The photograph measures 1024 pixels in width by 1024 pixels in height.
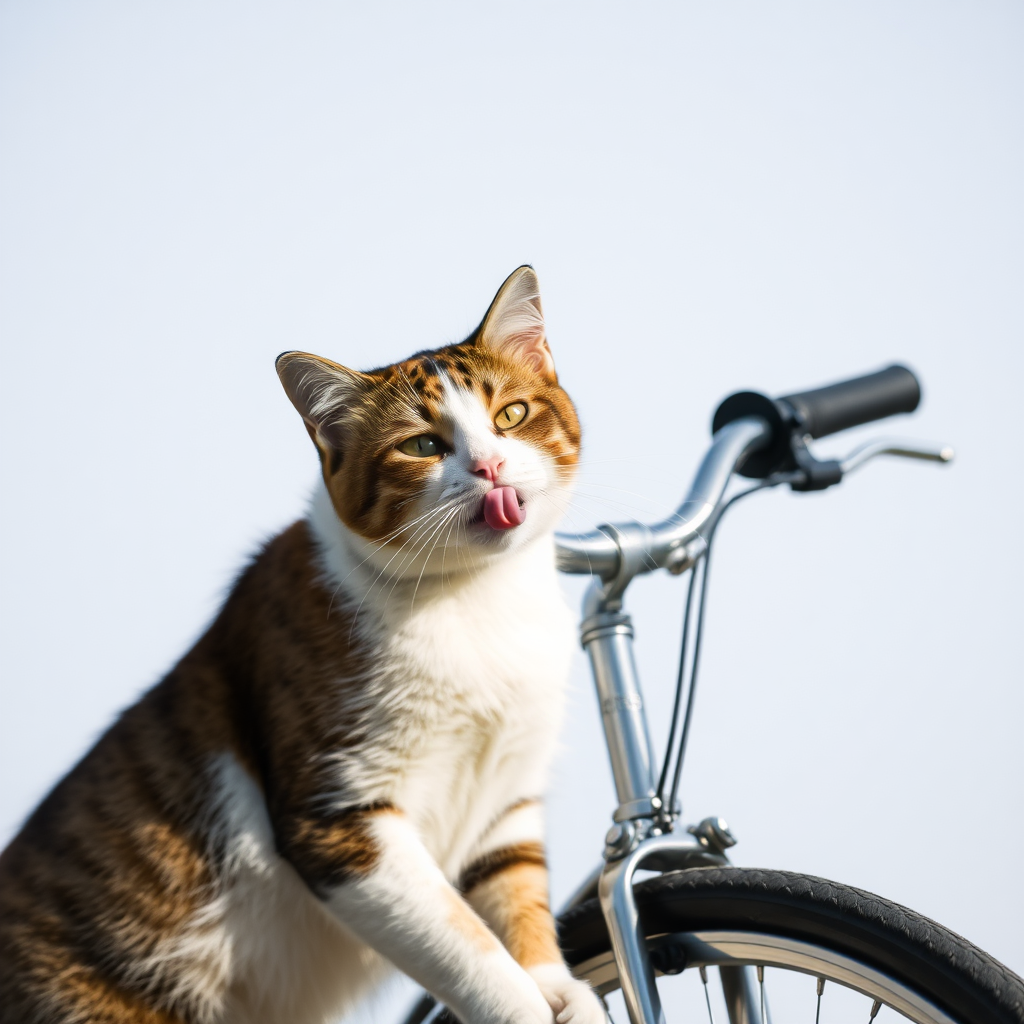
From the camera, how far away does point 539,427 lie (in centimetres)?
143

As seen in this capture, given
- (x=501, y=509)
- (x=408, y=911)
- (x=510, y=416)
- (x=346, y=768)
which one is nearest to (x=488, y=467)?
(x=501, y=509)

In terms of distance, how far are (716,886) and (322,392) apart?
836 mm

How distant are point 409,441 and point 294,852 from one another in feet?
1.81

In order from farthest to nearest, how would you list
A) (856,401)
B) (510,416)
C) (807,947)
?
(856,401), (510,416), (807,947)

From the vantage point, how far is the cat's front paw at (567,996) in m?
1.12

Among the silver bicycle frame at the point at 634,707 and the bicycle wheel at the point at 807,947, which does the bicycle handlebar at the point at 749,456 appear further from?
the bicycle wheel at the point at 807,947

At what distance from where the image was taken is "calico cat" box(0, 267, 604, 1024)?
1.24 metres

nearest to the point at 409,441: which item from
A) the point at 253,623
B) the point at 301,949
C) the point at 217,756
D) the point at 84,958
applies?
the point at 253,623

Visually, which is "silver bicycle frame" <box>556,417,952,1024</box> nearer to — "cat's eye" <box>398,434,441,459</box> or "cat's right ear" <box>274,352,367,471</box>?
"cat's eye" <box>398,434,441,459</box>

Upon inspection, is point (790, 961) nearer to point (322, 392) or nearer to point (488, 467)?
point (488, 467)

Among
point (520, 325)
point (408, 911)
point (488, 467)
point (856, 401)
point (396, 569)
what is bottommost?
point (408, 911)

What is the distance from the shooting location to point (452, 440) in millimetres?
1363

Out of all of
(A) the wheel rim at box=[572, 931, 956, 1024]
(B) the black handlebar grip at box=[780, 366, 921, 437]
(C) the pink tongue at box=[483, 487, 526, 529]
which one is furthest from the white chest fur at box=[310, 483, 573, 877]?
(B) the black handlebar grip at box=[780, 366, 921, 437]

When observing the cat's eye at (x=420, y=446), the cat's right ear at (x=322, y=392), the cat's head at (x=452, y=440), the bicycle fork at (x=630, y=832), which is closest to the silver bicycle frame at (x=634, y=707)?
the bicycle fork at (x=630, y=832)
